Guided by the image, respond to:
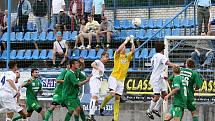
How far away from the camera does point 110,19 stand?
24.8m

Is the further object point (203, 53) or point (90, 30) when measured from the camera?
point (90, 30)

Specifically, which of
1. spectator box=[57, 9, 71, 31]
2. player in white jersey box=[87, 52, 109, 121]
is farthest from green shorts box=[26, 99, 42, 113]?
spectator box=[57, 9, 71, 31]

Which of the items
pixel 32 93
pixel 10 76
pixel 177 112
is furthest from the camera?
pixel 32 93

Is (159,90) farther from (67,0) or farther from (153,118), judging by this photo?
(67,0)

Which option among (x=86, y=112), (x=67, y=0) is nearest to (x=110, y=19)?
(x=67, y=0)

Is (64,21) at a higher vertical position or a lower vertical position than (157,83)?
higher

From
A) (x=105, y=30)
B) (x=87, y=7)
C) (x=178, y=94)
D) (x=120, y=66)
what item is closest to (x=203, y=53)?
(x=120, y=66)

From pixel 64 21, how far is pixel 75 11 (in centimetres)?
58

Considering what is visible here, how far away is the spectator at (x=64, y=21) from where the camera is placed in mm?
23672

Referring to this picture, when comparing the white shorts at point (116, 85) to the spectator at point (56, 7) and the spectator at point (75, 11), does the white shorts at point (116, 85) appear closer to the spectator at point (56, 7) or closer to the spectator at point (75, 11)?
the spectator at point (75, 11)

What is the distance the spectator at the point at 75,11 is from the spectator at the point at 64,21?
0.19 meters

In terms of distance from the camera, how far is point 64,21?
23.9 m

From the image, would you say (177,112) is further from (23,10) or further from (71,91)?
(23,10)

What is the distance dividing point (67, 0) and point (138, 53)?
5.00m
